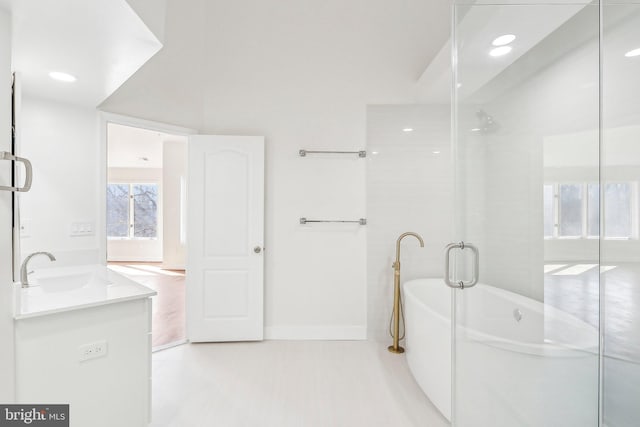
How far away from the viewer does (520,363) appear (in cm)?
126

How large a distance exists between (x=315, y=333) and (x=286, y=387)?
2.99ft

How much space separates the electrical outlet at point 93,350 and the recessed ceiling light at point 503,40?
7.29 feet

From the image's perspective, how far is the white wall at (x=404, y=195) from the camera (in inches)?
123

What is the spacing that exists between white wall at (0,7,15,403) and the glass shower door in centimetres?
190

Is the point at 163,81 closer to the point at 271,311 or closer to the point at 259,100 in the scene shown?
the point at 259,100

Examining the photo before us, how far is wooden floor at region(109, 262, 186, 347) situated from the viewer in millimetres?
3213

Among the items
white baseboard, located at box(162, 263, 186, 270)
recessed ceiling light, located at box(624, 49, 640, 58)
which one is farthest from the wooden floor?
recessed ceiling light, located at box(624, 49, 640, 58)

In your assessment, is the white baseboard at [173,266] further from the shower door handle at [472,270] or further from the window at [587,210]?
the window at [587,210]

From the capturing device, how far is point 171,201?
21.8 feet

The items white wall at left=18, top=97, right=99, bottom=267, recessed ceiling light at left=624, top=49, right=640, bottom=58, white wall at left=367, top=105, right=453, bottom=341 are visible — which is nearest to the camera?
recessed ceiling light at left=624, top=49, right=640, bottom=58

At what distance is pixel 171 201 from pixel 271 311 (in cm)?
450

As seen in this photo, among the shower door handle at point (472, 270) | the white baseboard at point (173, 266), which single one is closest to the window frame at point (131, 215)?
the white baseboard at point (173, 266)

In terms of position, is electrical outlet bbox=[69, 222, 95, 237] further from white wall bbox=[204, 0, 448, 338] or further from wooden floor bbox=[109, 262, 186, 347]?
white wall bbox=[204, 0, 448, 338]

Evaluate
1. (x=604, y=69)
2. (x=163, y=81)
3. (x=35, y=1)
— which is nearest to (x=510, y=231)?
(x=604, y=69)
